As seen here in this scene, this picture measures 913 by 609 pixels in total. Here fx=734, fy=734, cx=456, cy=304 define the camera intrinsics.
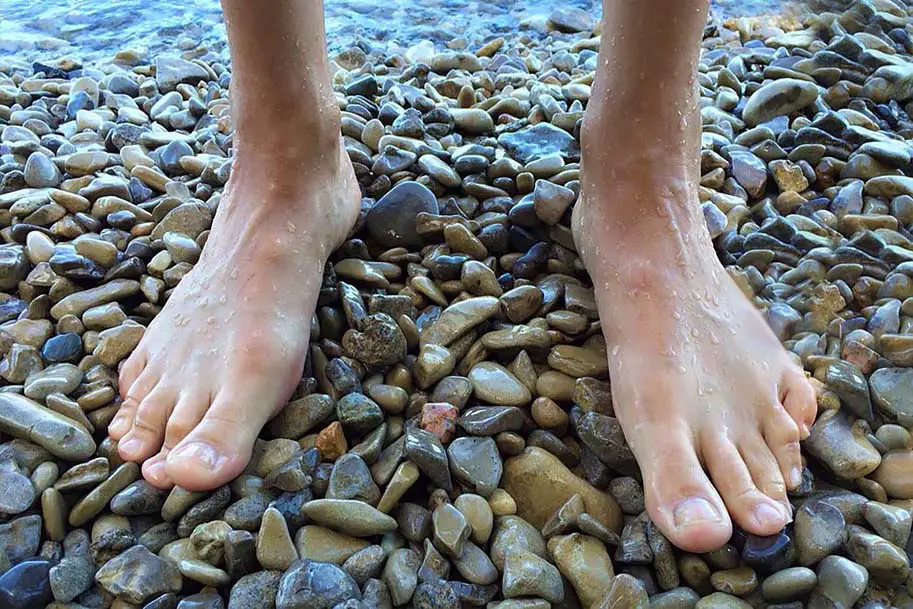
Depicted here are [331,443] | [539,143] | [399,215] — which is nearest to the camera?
[331,443]

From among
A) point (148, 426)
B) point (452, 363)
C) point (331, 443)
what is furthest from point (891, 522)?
point (148, 426)

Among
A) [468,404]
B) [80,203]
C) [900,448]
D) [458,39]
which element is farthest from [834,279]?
[458,39]

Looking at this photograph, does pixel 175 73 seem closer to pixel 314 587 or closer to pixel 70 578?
pixel 70 578

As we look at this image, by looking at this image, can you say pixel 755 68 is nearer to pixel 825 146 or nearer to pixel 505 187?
pixel 825 146

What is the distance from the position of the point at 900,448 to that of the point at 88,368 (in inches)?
51.8

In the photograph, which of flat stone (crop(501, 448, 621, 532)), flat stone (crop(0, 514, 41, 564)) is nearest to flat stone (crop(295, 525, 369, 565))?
flat stone (crop(501, 448, 621, 532))

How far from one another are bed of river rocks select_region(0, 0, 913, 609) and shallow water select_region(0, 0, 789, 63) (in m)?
0.89

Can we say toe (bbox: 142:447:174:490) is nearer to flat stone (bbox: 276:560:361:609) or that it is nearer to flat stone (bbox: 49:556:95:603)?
flat stone (bbox: 49:556:95:603)

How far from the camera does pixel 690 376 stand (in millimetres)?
1093

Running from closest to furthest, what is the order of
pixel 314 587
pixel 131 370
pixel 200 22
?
pixel 314 587 < pixel 131 370 < pixel 200 22

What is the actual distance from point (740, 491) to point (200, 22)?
2918 mm

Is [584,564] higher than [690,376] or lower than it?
lower

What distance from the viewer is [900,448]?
109cm

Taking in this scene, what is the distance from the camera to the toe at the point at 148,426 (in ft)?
3.57
